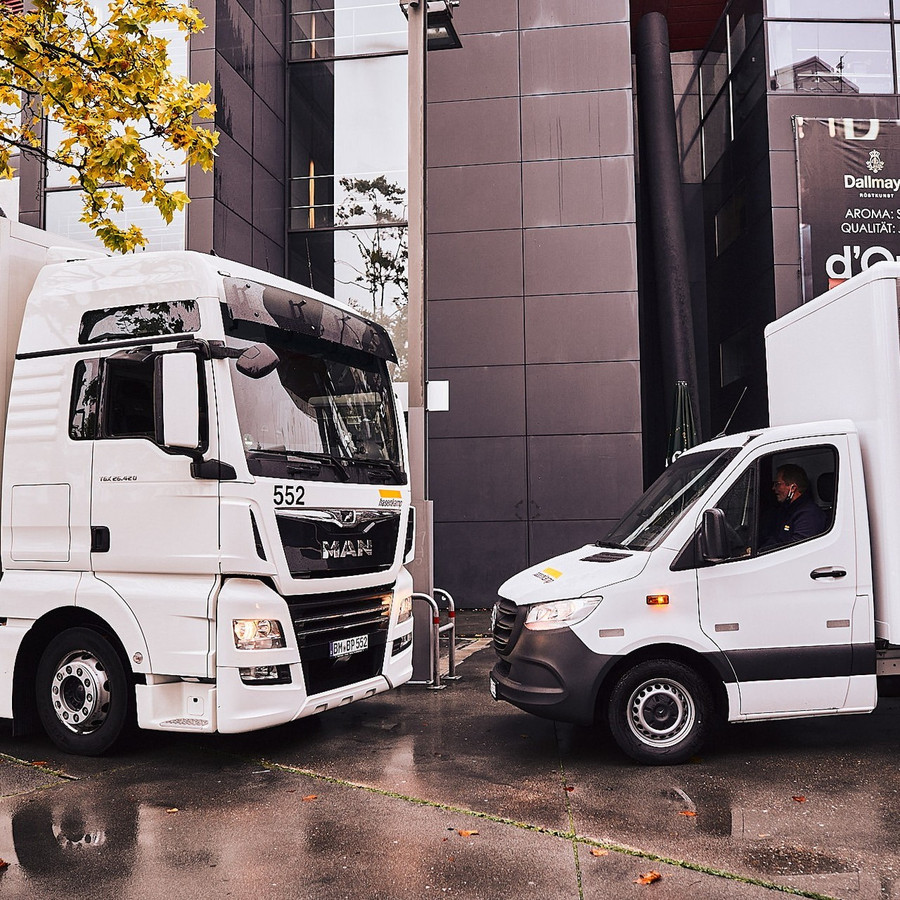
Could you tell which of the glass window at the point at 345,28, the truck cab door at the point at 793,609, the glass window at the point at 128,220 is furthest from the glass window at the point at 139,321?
the glass window at the point at 345,28

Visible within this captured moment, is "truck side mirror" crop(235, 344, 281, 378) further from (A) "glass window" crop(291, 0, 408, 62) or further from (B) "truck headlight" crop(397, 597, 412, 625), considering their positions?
(A) "glass window" crop(291, 0, 408, 62)

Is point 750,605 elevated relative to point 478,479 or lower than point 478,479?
lower

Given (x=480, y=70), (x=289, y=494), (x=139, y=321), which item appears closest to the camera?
(x=289, y=494)

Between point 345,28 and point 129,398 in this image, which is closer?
point 129,398

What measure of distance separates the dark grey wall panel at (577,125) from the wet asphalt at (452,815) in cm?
1145

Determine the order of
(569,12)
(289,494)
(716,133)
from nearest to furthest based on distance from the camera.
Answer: (289,494)
(569,12)
(716,133)

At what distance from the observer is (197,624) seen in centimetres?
629

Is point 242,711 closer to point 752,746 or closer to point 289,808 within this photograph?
point 289,808

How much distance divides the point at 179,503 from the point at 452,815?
2.61 metres

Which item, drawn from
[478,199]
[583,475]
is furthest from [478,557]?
[478,199]

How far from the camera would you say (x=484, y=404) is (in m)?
16.7

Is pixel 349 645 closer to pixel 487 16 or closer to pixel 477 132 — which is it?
pixel 477 132

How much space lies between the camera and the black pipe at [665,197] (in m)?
18.4

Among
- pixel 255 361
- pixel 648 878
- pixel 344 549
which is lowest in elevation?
pixel 648 878
